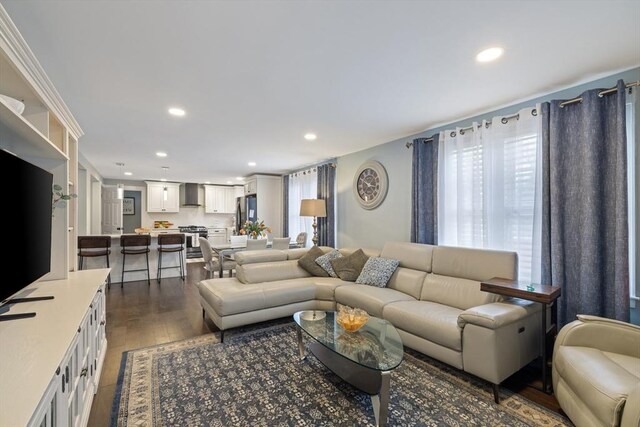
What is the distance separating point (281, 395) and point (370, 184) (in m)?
3.38

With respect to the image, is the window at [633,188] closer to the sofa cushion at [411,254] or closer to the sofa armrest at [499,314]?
the sofa armrest at [499,314]

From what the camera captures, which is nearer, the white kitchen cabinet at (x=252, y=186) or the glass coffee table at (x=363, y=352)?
the glass coffee table at (x=363, y=352)

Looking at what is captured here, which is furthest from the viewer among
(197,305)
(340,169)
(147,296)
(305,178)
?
(305,178)

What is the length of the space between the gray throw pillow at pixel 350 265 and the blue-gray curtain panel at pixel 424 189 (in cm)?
74

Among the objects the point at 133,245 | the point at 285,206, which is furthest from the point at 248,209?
the point at 133,245

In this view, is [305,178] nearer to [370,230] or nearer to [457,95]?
[370,230]

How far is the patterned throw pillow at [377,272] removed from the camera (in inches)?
138

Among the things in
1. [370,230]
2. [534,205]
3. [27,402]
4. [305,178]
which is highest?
[305,178]

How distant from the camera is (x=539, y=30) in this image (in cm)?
173

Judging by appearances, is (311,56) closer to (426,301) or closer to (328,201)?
(426,301)

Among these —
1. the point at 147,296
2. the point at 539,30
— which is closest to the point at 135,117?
the point at 147,296

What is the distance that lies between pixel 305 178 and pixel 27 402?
5.71m

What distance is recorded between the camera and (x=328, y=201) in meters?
5.51

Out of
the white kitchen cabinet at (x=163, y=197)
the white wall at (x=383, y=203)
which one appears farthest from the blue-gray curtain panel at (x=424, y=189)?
the white kitchen cabinet at (x=163, y=197)
